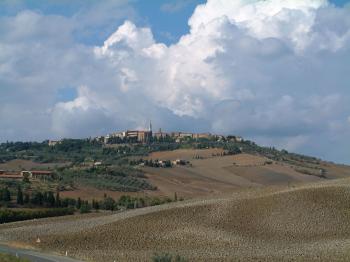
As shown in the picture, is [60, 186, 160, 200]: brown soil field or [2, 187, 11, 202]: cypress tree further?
[60, 186, 160, 200]: brown soil field

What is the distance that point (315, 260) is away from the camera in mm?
59875

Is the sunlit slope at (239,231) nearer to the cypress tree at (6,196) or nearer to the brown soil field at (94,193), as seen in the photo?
the cypress tree at (6,196)

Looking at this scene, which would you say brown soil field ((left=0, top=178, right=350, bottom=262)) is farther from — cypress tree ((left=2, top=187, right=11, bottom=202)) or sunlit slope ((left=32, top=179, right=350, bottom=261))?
cypress tree ((left=2, top=187, right=11, bottom=202))

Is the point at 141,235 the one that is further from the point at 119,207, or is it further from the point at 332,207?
the point at 119,207

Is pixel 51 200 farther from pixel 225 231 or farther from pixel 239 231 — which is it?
pixel 239 231

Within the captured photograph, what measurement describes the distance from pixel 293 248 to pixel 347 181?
39.9 metres

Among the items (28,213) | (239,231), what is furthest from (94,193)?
(239,231)

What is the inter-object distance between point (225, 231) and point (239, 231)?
1.75 m

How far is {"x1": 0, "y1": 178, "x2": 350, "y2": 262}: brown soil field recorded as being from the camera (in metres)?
68.6

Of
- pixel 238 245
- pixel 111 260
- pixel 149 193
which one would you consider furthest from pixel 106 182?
pixel 111 260

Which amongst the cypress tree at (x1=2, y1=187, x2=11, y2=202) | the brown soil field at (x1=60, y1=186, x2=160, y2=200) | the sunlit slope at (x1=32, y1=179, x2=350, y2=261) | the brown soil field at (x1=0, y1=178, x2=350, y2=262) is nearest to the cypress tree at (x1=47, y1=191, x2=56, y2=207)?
the cypress tree at (x1=2, y1=187, x2=11, y2=202)

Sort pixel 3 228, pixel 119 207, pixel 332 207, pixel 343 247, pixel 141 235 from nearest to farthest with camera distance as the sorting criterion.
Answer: pixel 343 247 < pixel 141 235 < pixel 332 207 < pixel 3 228 < pixel 119 207

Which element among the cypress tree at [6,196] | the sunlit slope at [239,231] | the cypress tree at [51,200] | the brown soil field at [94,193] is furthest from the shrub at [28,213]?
the sunlit slope at [239,231]

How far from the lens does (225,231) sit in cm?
8738
